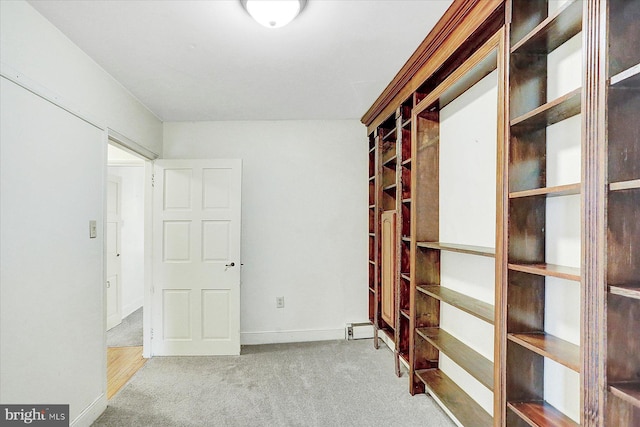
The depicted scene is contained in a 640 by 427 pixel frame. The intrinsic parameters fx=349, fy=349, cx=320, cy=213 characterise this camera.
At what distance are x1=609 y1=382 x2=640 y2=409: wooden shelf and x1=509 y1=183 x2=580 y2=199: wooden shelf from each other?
61cm

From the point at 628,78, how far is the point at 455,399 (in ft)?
6.58

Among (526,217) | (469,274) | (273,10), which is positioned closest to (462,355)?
(469,274)

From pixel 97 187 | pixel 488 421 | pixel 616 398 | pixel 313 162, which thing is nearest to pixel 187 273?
pixel 97 187

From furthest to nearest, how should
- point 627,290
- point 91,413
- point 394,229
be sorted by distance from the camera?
point 394,229
point 91,413
point 627,290

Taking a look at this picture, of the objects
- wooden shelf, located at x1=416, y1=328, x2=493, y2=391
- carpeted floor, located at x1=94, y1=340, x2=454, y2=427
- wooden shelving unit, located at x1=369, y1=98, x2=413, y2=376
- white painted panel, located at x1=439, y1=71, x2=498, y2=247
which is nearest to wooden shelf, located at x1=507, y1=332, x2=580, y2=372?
wooden shelf, located at x1=416, y1=328, x2=493, y2=391

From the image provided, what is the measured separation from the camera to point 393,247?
10.2 ft

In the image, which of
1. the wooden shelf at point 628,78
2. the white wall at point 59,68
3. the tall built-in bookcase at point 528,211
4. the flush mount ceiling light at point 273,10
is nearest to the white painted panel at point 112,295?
the white wall at point 59,68

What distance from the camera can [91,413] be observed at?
242 cm

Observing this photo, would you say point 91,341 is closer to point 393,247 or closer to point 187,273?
point 187,273

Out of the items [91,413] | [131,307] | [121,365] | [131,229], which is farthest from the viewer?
[131,229]

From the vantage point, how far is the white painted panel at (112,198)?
4.79 metres

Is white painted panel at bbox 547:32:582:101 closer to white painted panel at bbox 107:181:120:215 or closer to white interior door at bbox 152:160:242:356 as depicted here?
white interior door at bbox 152:160:242:356

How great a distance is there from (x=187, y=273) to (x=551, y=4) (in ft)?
11.7

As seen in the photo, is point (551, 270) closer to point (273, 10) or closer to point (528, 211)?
point (528, 211)
